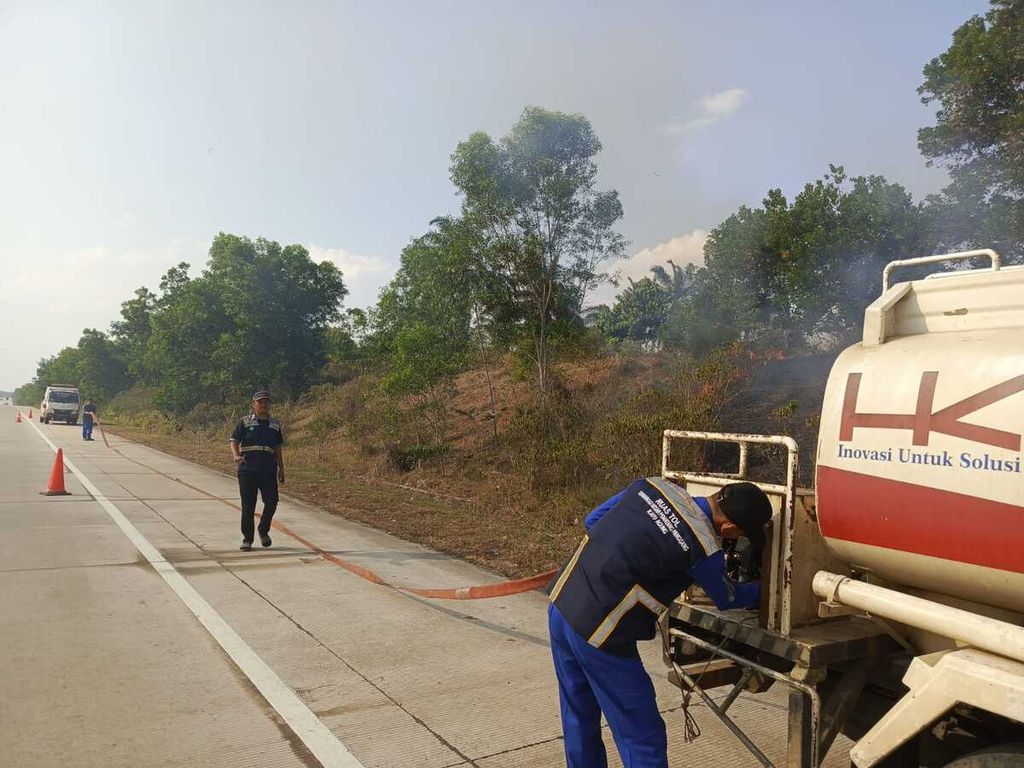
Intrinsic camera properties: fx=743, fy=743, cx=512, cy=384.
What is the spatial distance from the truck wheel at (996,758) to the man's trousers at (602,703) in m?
0.93

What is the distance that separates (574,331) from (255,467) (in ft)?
30.7

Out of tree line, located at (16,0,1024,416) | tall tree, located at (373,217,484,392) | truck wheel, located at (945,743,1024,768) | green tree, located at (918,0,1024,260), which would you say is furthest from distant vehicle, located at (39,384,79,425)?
truck wheel, located at (945,743,1024,768)

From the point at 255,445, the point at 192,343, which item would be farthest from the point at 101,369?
the point at 255,445

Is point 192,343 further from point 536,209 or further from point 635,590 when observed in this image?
point 635,590

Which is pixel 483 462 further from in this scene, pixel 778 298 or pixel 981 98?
pixel 981 98

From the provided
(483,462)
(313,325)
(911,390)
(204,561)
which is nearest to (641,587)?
(911,390)

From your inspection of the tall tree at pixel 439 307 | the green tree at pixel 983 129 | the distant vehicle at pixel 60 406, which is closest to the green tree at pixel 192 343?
the distant vehicle at pixel 60 406

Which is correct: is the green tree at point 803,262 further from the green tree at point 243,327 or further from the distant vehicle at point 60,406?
the distant vehicle at point 60,406

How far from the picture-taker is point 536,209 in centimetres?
1530

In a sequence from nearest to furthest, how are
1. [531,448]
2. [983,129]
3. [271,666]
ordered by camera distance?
[271,666]
[983,129]
[531,448]

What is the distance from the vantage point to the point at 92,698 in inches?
167

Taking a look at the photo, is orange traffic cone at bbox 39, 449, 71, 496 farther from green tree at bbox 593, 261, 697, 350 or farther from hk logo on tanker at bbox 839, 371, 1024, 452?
green tree at bbox 593, 261, 697, 350

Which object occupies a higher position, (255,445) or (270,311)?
(270,311)

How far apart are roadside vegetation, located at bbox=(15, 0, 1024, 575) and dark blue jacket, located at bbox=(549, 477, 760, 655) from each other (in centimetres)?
536
